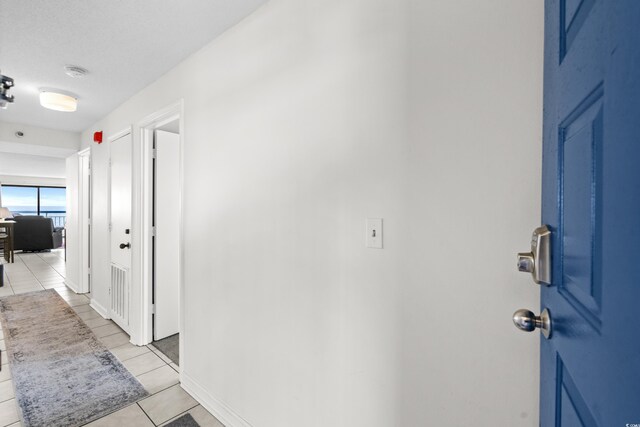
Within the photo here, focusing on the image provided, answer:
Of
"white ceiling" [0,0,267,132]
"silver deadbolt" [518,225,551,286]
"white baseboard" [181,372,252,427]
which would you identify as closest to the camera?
"silver deadbolt" [518,225,551,286]

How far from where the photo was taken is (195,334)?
2.19 metres

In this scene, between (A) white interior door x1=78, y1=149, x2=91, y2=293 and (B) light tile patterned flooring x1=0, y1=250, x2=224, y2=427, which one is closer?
(B) light tile patterned flooring x1=0, y1=250, x2=224, y2=427

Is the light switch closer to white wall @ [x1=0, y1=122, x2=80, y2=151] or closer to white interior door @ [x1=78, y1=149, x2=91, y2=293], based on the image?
white interior door @ [x1=78, y1=149, x2=91, y2=293]

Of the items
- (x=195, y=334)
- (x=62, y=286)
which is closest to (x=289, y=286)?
(x=195, y=334)

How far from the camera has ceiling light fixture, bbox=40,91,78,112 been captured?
113 inches

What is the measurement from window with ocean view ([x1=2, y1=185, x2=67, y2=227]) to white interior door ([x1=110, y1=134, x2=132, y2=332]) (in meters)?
9.95

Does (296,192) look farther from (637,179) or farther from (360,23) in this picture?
(637,179)

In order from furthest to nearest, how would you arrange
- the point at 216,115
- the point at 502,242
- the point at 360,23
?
the point at 216,115 < the point at 360,23 < the point at 502,242

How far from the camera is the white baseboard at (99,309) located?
3.70m

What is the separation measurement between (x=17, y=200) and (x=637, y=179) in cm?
1519

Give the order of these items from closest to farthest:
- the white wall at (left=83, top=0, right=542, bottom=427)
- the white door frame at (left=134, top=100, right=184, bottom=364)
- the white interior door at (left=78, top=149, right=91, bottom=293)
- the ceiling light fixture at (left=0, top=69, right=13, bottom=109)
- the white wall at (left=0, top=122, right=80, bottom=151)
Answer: the white wall at (left=83, top=0, right=542, bottom=427)
the ceiling light fixture at (left=0, top=69, right=13, bottom=109)
the white door frame at (left=134, top=100, right=184, bottom=364)
the white wall at (left=0, top=122, right=80, bottom=151)
the white interior door at (left=78, top=149, right=91, bottom=293)

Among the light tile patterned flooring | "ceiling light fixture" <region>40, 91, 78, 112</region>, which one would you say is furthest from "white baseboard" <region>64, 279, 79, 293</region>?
"ceiling light fixture" <region>40, 91, 78, 112</region>

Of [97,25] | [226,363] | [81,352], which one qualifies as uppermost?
[97,25]

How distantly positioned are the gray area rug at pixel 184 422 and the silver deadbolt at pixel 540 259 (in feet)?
6.88
